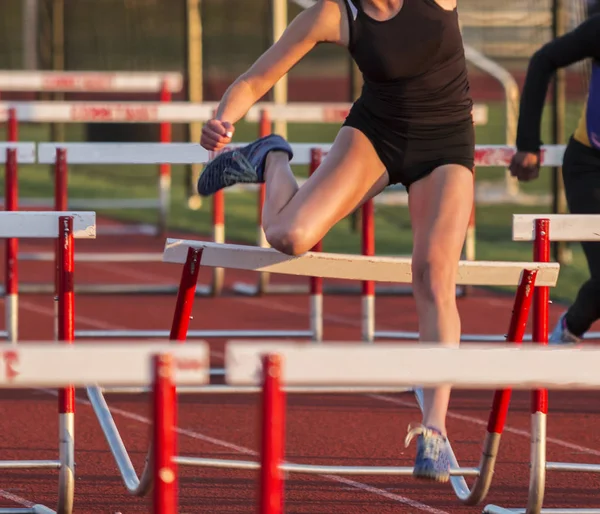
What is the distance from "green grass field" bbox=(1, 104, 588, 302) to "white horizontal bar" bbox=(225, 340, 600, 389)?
7.19 m

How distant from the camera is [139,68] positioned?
33344mm

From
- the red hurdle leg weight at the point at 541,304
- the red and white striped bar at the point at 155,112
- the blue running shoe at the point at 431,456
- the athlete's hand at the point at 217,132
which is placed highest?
the athlete's hand at the point at 217,132

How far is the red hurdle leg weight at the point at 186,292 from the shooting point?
452 centimetres

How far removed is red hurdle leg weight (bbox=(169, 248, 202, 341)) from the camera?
452cm

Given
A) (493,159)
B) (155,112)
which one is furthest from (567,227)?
(155,112)

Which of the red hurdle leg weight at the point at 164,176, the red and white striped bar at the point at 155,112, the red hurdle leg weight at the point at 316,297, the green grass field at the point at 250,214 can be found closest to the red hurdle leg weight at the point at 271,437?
the red hurdle leg weight at the point at 316,297

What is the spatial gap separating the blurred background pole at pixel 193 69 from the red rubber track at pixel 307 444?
16.5 feet

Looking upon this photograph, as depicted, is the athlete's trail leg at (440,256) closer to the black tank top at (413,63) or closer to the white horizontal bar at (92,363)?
the black tank top at (413,63)

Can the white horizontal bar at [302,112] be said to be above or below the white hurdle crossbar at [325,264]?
above

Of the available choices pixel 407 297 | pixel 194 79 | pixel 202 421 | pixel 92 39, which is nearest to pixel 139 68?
pixel 92 39

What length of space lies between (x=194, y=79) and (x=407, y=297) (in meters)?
4.72

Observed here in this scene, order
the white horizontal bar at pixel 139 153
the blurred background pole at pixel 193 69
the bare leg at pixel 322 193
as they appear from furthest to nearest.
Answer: the blurred background pole at pixel 193 69
the white horizontal bar at pixel 139 153
the bare leg at pixel 322 193

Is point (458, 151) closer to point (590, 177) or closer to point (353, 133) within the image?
point (353, 133)

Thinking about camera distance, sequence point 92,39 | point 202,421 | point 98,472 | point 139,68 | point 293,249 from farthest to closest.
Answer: point 92,39 < point 139,68 < point 202,421 < point 98,472 < point 293,249
